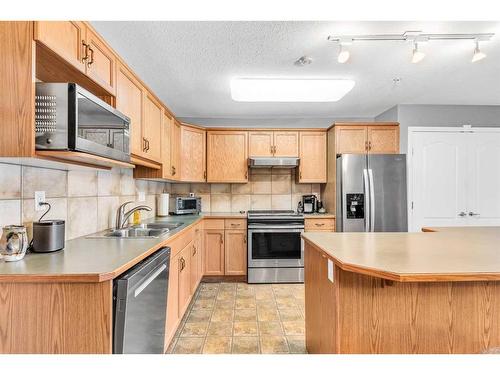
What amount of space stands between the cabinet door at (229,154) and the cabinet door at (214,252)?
2.57ft

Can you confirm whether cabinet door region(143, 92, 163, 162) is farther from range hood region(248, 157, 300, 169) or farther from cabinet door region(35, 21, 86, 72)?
range hood region(248, 157, 300, 169)

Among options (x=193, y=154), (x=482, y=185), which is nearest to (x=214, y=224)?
(x=193, y=154)

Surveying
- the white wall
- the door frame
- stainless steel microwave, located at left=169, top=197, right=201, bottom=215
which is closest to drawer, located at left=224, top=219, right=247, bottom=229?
stainless steel microwave, located at left=169, top=197, right=201, bottom=215

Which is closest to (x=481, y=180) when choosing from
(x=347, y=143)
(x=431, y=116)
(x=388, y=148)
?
(x=431, y=116)

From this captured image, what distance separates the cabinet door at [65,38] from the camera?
117cm

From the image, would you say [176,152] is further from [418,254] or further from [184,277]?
[418,254]

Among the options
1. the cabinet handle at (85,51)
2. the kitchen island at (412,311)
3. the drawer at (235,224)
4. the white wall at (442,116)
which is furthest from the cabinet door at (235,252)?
the cabinet handle at (85,51)

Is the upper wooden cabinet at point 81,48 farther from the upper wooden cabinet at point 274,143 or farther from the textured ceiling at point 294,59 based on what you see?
the upper wooden cabinet at point 274,143

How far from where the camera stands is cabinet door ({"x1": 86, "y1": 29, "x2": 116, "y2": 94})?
5.03ft

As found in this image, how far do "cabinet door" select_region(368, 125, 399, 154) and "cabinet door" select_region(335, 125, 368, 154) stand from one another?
0.25ft

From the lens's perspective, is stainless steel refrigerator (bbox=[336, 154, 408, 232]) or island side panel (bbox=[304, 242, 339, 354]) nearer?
island side panel (bbox=[304, 242, 339, 354])

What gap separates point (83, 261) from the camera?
4.35ft

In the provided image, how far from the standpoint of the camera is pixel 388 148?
368cm

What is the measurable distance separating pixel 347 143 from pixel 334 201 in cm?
77
